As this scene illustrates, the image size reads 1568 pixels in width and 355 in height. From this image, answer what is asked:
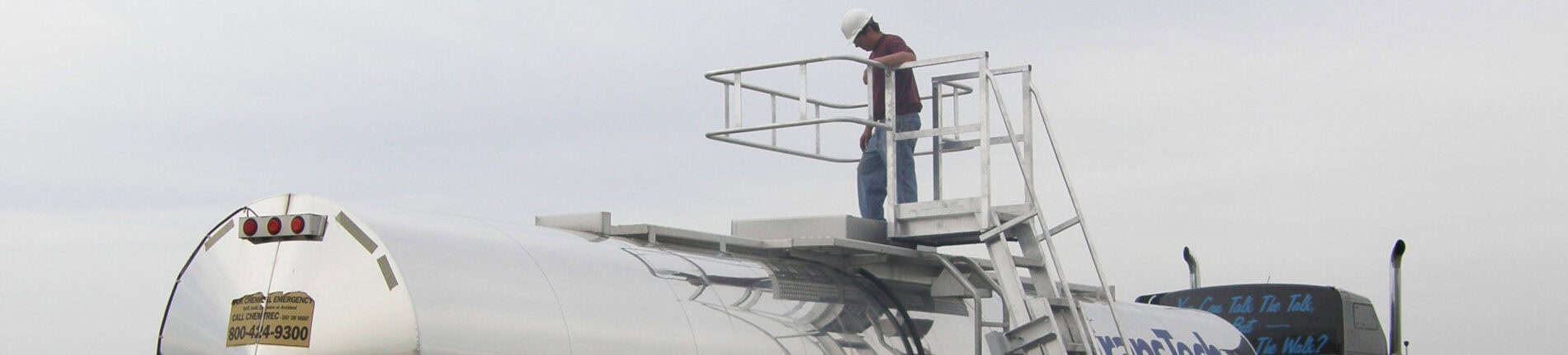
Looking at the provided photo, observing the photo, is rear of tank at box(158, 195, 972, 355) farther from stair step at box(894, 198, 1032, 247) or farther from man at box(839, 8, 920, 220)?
man at box(839, 8, 920, 220)

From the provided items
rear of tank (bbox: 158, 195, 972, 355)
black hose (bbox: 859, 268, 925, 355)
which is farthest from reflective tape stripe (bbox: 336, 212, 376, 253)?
black hose (bbox: 859, 268, 925, 355)

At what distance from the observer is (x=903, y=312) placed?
952cm

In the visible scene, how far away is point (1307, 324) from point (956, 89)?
4517mm

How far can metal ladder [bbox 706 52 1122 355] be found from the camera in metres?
9.81

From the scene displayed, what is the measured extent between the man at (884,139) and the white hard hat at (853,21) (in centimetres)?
32

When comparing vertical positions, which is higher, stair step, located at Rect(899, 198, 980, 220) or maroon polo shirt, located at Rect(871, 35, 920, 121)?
maroon polo shirt, located at Rect(871, 35, 920, 121)

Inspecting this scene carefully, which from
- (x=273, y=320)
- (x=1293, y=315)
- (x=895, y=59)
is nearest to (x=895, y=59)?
(x=895, y=59)

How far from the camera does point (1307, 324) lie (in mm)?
14594

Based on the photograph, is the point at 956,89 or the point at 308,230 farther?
the point at 956,89

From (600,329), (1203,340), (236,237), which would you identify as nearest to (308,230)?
(236,237)

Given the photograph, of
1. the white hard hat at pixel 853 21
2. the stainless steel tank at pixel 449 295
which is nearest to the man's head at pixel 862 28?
the white hard hat at pixel 853 21

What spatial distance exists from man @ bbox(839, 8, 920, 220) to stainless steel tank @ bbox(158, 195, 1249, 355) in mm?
2388

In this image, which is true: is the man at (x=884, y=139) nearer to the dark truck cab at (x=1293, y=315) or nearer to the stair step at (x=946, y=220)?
the stair step at (x=946, y=220)

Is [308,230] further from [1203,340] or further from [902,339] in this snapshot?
[1203,340]
